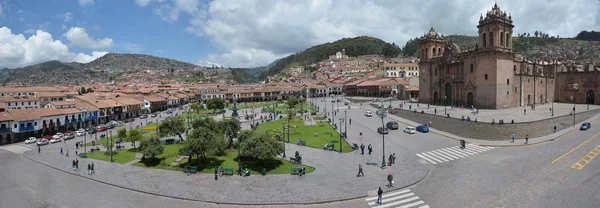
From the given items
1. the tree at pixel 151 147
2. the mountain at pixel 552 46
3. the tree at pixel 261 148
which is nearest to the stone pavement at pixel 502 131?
the tree at pixel 261 148

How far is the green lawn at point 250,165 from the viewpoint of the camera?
1937cm

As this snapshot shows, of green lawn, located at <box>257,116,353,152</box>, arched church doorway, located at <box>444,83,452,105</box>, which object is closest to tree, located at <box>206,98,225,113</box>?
green lawn, located at <box>257,116,353,152</box>

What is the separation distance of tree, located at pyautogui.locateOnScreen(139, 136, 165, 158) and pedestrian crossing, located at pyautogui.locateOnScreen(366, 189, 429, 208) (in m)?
14.1

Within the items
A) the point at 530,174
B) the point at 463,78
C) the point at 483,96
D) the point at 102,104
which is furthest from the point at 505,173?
the point at 102,104

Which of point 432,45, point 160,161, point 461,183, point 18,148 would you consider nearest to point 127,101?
point 18,148

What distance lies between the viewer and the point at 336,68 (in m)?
145

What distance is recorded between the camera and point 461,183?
16.1 meters

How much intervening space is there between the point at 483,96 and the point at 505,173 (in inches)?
936

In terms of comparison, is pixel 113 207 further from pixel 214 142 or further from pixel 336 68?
pixel 336 68

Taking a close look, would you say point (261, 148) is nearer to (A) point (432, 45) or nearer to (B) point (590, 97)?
(A) point (432, 45)

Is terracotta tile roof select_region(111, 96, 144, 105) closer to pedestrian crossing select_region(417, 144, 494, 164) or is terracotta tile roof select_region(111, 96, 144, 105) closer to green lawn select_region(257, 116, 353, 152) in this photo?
green lawn select_region(257, 116, 353, 152)

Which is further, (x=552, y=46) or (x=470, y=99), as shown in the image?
(x=552, y=46)

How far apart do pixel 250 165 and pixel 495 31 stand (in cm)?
3153

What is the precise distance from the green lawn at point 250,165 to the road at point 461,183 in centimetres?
461
